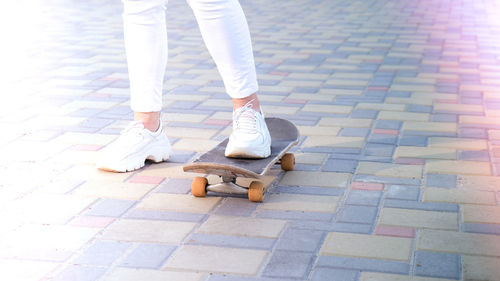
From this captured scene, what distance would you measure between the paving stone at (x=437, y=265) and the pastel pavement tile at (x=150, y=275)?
1.73 feet

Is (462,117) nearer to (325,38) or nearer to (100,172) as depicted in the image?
(100,172)

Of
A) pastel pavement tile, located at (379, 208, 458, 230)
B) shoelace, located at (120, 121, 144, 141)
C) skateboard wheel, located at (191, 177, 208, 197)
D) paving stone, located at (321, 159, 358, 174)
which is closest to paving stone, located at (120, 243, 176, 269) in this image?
skateboard wheel, located at (191, 177, 208, 197)

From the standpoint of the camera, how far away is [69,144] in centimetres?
304

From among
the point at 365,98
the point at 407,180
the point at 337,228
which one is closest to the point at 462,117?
the point at 365,98

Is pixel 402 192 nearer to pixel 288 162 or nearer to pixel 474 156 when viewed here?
pixel 288 162

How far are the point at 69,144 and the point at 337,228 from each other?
1.30 m

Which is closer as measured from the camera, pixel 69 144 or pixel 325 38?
pixel 69 144

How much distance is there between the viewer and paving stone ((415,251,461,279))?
186 centimetres

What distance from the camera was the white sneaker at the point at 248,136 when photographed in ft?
8.20

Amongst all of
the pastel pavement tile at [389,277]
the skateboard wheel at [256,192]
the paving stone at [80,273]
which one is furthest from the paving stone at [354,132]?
the paving stone at [80,273]

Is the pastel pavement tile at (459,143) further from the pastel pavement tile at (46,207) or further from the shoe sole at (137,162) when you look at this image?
the pastel pavement tile at (46,207)

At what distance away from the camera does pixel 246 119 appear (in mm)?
2586

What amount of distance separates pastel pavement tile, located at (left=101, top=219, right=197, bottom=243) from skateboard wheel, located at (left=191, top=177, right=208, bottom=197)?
21cm

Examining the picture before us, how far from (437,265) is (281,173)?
86 cm
